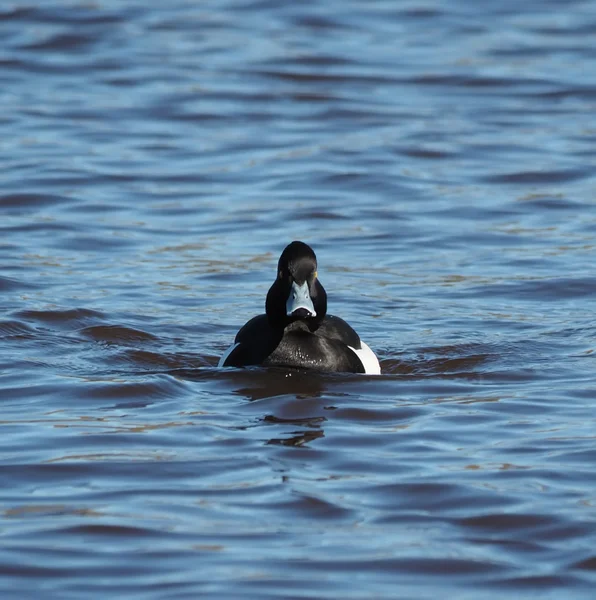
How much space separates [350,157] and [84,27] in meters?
8.11

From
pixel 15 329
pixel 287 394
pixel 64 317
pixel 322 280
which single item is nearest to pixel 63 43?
pixel 322 280

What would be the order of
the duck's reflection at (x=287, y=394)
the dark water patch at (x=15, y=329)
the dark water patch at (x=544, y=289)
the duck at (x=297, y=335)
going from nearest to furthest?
the duck's reflection at (x=287, y=394)
the duck at (x=297, y=335)
the dark water patch at (x=15, y=329)
the dark water patch at (x=544, y=289)

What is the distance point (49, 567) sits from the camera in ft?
18.9

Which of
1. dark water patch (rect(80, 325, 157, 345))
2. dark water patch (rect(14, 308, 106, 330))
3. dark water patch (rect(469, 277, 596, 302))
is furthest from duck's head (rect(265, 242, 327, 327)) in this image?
dark water patch (rect(469, 277, 596, 302))

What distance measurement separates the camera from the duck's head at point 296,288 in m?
→ 8.80

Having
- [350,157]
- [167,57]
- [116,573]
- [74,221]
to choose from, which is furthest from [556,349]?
[167,57]

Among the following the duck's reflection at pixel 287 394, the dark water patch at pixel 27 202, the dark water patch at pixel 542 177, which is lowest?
the duck's reflection at pixel 287 394

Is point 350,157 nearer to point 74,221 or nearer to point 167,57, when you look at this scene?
point 74,221

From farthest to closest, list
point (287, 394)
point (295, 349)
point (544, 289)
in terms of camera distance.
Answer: point (544, 289), point (295, 349), point (287, 394)

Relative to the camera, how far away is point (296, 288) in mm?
8875

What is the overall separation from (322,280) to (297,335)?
3114 millimetres

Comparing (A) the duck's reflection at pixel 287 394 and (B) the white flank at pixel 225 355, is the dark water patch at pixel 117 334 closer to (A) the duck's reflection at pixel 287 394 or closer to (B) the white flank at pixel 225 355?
(B) the white flank at pixel 225 355

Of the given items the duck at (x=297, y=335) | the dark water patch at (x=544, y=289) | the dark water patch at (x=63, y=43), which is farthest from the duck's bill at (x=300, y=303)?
the dark water patch at (x=63, y=43)

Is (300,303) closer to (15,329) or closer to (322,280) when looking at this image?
(15,329)
